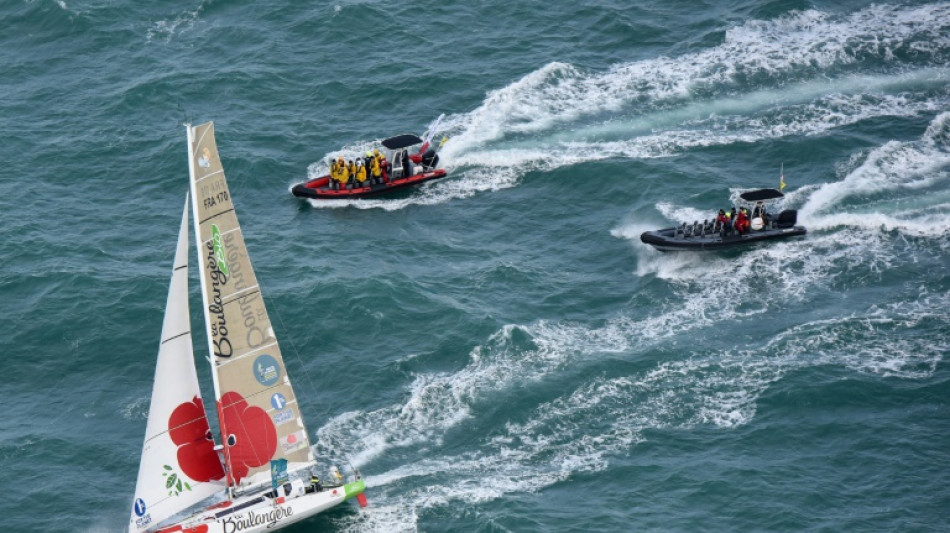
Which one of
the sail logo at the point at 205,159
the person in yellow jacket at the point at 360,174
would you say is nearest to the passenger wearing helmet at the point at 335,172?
the person in yellow jacket at the point at 360,174

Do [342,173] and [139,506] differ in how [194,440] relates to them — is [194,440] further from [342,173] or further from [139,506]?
A: [342,173]

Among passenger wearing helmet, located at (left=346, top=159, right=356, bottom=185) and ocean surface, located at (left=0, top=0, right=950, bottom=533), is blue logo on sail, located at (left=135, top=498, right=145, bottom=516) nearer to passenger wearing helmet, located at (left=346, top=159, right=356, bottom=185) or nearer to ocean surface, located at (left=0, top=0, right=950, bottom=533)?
ocean surface, located at (left=0, top=0, right=950, bottom=533)

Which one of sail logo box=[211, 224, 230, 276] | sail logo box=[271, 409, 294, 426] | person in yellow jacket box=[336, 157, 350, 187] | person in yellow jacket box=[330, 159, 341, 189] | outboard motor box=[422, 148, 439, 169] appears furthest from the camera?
outboard motor box=[422, 148, 439, 169]

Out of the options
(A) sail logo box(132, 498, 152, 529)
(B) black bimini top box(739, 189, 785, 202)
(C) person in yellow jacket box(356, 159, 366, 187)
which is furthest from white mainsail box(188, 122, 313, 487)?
(B) black bimini top box(739, 189, 785, 202)

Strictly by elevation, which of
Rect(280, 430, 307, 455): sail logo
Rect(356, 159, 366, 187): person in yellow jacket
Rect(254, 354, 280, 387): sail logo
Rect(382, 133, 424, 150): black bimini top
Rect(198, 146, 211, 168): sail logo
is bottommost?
Rect(280, 430, 307, 455): sail logo

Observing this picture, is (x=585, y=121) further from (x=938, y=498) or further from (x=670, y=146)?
(x=938, y=498)

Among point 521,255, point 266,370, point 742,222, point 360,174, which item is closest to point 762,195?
point 742,222
